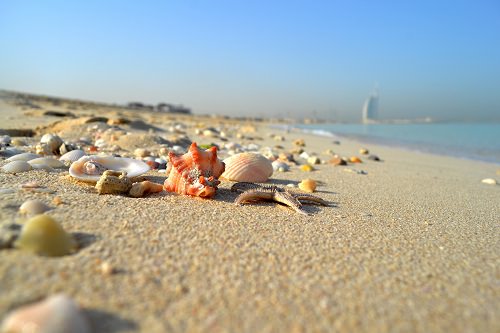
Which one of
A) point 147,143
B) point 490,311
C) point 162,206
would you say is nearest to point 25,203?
point 162,206

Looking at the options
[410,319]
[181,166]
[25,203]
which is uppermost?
[181,166]

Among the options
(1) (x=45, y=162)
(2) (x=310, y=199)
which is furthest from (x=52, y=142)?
(2) (x=310, y=199)

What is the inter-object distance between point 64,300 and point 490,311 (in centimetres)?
160

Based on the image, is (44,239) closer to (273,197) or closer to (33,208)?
(33,208)

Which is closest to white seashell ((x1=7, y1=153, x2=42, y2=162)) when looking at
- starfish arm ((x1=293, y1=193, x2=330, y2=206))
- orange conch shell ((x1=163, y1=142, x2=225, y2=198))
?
orange conch shell ((x1=163, y1=142, x2=225, y2=198))

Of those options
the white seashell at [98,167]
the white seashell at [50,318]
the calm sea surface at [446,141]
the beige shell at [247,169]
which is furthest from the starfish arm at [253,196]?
the calm sea surface at [446,141]

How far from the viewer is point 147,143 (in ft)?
17.9

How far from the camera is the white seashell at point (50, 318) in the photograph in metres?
0.96

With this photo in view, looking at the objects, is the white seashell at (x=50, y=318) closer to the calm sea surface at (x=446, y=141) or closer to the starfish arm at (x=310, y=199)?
the starfish arm at (x=310, y=199)

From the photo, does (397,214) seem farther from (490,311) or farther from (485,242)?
(490,311)

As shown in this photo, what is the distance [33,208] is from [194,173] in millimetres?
1105

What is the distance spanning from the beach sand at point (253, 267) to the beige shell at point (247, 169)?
0.81 m

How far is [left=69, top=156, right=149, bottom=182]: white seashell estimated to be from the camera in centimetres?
265

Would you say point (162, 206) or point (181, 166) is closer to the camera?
point (162, 206)
